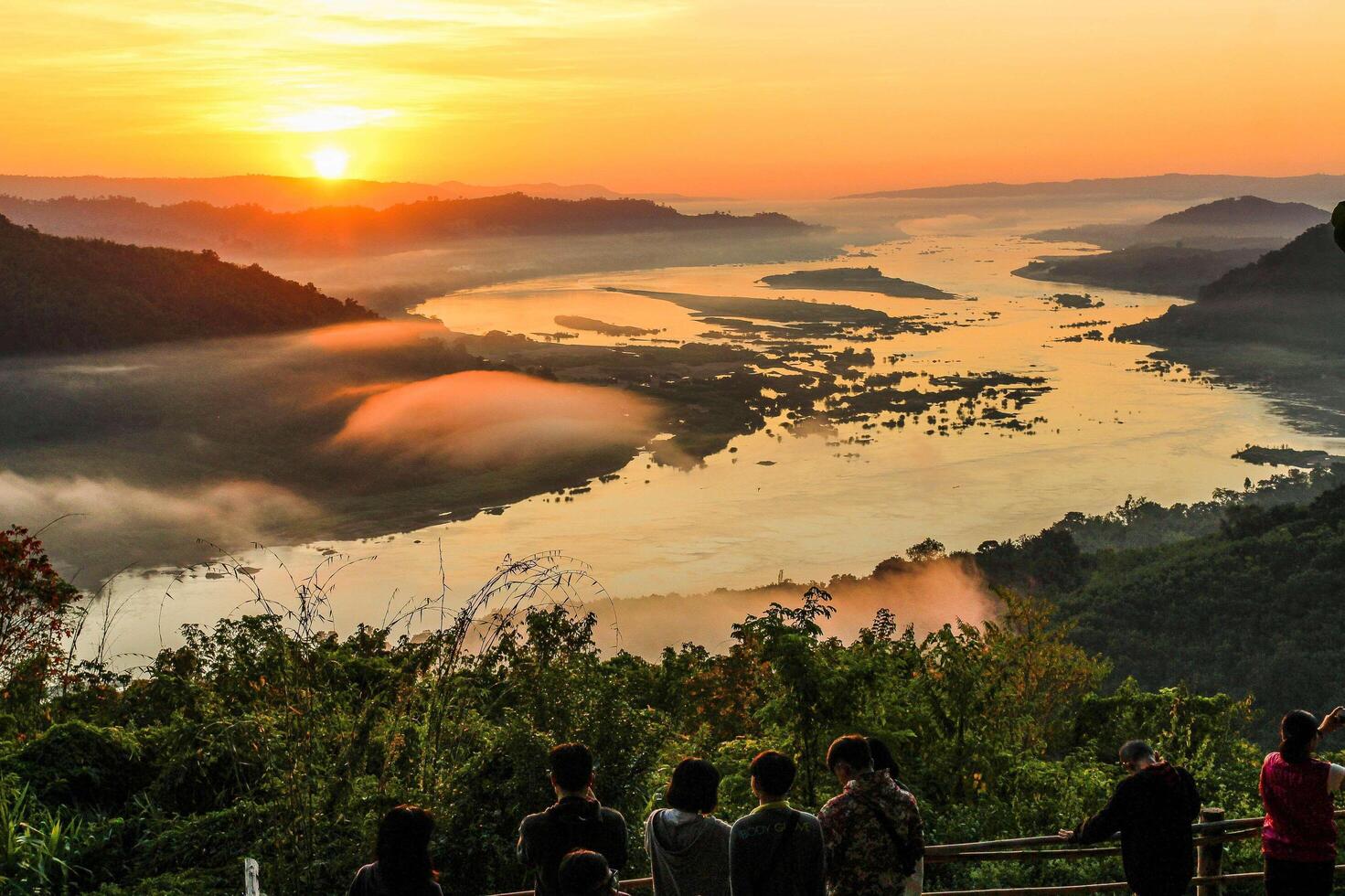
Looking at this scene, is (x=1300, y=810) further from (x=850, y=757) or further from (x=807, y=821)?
(x=807, y=821)

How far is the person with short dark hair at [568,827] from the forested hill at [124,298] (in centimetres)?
17606

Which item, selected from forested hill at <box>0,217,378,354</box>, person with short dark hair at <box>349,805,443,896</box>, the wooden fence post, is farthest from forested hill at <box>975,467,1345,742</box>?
forested hill at <box>0,217,378,354</box>

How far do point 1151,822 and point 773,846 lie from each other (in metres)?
2.17

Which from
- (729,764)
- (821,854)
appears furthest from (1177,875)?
(729,764)

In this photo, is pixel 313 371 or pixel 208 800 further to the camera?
pixel 313 371

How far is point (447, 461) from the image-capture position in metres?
146

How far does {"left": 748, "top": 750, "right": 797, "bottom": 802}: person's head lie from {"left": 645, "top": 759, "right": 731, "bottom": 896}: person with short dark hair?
0.75ft

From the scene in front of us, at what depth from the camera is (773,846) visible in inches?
217

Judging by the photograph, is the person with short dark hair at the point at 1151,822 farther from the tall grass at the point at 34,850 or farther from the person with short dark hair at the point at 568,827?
the tall grass at the point at 34,850

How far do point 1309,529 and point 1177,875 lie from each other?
79.0 m

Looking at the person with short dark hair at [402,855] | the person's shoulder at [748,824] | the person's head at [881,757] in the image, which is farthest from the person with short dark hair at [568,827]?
the person's head at [881,757]

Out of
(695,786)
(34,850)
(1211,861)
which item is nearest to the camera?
(695,786)

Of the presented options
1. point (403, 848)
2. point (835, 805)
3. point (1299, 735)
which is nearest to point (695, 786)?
point (835, 805)

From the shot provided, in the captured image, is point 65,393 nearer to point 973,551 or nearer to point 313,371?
point 313,371
